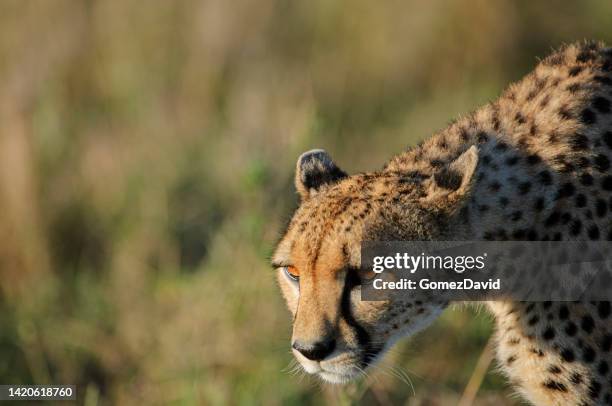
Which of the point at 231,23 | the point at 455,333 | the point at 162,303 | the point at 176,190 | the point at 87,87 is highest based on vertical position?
the point at 231,23

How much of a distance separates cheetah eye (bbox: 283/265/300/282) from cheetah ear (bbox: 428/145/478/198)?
1.50 ft

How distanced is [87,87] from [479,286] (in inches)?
174

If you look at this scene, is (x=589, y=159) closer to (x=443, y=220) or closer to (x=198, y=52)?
(x=443, y=220)

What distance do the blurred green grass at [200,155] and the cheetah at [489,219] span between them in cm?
51

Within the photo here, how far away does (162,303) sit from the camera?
5055mm

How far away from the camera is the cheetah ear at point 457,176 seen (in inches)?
124

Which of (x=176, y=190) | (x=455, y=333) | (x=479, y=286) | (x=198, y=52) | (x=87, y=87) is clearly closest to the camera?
(x=479, y=286)

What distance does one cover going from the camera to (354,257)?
3115 mm

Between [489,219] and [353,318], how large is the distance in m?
0.53

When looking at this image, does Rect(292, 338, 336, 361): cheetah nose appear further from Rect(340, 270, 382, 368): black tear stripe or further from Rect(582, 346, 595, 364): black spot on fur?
Rect(582, 346, 595, 364): black spot on fur

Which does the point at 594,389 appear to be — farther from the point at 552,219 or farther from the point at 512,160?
the point at 512,160

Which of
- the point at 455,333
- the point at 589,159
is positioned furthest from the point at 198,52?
the point at 589,159

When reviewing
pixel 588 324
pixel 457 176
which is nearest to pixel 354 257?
pixel 457 176

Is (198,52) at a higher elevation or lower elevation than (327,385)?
higher
